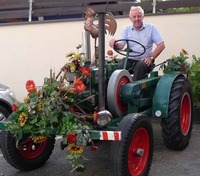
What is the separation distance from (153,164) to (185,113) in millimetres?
1106

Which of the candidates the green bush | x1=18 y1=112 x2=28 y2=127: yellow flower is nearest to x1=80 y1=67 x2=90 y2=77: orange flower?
x1=18 y1=112 x2=28 y2=127: yellow flower

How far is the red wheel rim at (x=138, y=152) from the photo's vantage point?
371 centimetres

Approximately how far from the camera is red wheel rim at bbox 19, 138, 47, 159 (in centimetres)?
424

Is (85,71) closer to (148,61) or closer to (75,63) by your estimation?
(75,63)

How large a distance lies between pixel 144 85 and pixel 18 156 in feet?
5.59

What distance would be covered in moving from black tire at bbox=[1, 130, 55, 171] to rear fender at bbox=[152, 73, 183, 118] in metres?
1.35

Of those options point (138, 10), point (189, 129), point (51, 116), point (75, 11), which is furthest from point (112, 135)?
point (75, 11)

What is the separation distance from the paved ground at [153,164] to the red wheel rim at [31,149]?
20 cm

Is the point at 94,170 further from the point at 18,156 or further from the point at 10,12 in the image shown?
the point at 10,12

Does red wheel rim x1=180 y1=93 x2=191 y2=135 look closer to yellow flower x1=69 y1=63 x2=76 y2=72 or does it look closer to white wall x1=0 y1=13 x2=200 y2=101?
yellow flower x1=69 y1=63 x2=76 y2=72

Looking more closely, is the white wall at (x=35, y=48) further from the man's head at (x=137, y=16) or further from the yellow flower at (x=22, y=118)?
the yellow flower at (x=22, y=118)

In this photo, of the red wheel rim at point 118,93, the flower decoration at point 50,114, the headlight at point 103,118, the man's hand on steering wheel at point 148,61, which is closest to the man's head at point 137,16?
the man's hand on steering wheel at point 148,61

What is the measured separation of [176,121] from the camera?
15.3 ft

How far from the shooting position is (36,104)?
3.73 m
